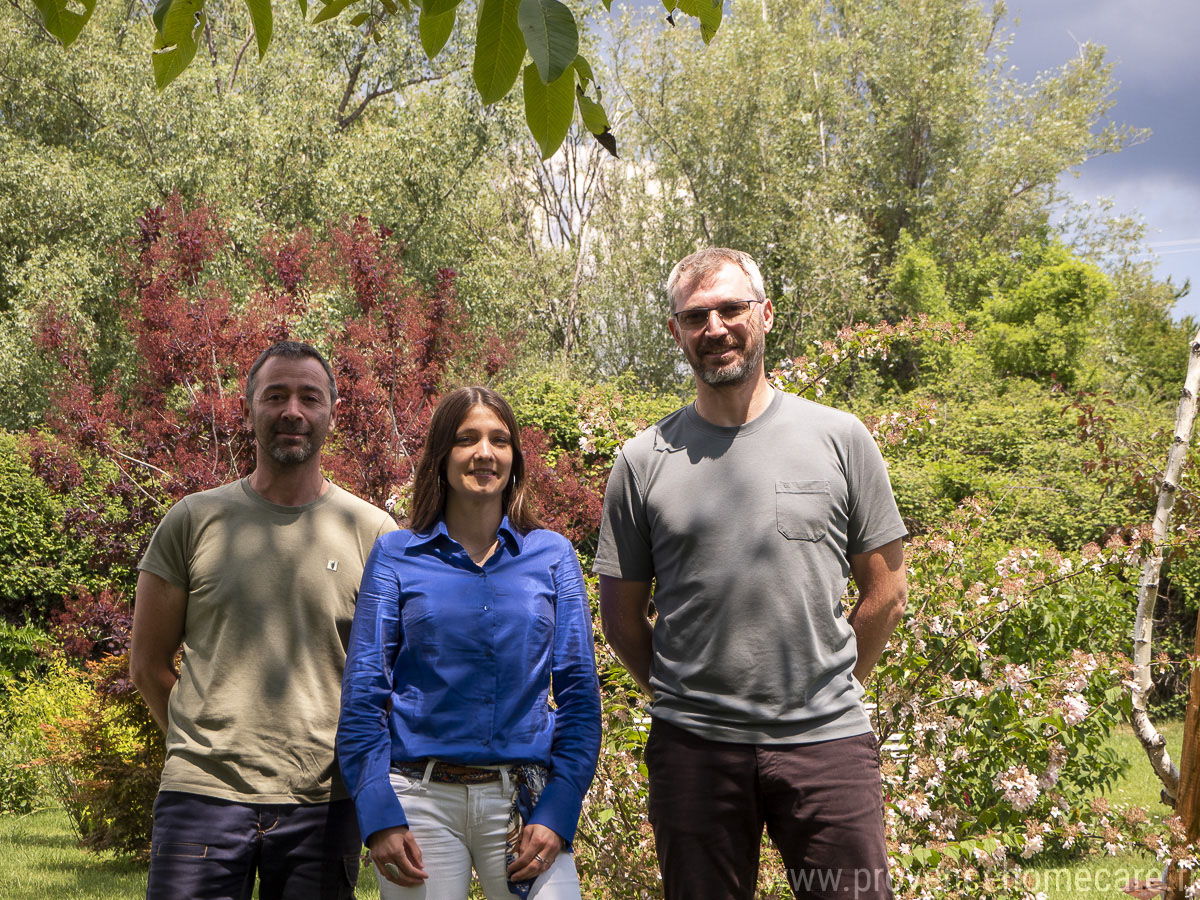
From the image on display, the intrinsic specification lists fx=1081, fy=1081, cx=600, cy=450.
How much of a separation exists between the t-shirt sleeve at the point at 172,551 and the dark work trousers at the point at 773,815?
1.24 m

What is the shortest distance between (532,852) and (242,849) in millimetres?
704

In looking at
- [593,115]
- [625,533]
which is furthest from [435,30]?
[625,533]

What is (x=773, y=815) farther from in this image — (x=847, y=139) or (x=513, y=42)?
(x=847, y=139)

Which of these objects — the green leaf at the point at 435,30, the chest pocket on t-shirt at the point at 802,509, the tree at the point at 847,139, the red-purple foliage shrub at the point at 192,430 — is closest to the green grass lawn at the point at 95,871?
the red-purple foliage shrub at the point at 192,430

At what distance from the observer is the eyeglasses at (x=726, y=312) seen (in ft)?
8.28

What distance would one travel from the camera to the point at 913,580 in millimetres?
4211

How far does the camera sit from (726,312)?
2531 millimetres

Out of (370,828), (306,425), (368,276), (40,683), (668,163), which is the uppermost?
(668,163)

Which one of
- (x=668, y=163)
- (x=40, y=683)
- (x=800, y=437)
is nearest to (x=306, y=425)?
(x=800, y=437)

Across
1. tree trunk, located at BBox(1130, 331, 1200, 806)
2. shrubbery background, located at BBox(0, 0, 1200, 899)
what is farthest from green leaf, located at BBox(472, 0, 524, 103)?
tree trunk, located at BBox(1130, 331, 1200, 806)

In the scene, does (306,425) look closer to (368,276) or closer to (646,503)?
(646,503)

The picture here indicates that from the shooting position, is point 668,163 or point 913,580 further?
point 668,163

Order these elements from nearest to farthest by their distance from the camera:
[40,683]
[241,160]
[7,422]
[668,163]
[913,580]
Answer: [913,580] < [40,683] < [7,422] < [241,160] < [668,163]

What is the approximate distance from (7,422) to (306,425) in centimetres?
1439
